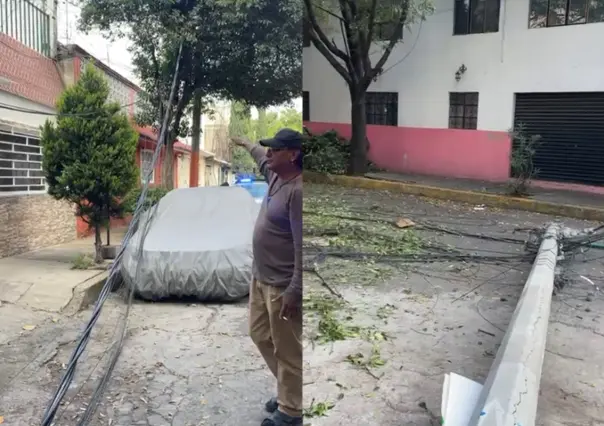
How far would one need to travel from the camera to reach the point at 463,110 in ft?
3.50

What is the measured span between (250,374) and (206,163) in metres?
0.53

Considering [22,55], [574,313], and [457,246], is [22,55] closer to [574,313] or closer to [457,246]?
[457,246]

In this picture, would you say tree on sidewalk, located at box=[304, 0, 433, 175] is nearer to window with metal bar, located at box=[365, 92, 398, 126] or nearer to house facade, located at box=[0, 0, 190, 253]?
window with metal bar, located at box=[365, 92, 398, 126]

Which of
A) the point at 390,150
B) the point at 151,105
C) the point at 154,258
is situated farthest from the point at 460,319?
the point at 151,105

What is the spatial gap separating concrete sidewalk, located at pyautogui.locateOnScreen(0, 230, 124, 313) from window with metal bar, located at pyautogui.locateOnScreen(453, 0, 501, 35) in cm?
90

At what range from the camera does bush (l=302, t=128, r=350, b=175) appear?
1.02 metres

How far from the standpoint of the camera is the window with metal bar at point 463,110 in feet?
3.43

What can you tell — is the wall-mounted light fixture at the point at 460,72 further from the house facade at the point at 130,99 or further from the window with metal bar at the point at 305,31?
the house facade at the point at 130,99

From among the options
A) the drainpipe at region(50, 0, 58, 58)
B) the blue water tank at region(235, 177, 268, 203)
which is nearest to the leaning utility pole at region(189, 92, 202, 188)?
the blue water tank at region(235, 177, 268, 203)

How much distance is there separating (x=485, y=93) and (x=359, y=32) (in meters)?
0.32

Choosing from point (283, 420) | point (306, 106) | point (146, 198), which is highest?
point (306, 106)

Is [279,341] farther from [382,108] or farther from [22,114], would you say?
[22,114]

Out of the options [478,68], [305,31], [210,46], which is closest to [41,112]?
[210,46]

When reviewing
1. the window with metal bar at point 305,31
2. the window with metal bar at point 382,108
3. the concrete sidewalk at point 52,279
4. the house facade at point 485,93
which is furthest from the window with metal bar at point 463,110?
the concrete sidewalk at point 52,279
